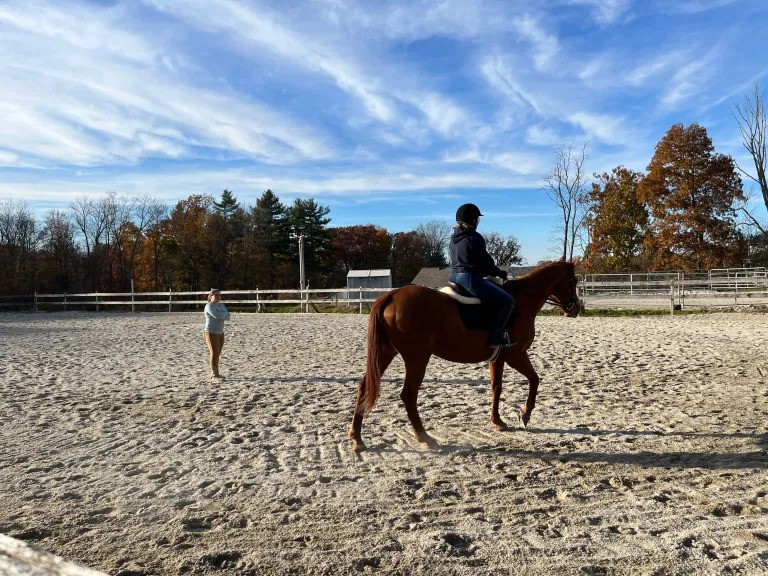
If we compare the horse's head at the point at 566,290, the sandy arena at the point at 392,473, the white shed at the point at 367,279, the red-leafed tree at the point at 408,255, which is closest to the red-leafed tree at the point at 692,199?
the white shed at the point at 367,279

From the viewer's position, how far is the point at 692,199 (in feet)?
109

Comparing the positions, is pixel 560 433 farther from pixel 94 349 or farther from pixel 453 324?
pixel 94 349

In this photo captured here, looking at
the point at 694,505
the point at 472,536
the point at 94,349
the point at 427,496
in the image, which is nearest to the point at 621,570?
the point at 472,536

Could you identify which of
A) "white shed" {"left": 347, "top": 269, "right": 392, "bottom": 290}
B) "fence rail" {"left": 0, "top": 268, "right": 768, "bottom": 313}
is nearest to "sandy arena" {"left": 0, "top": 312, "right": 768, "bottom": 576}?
"fence rail" {"left": 0, "top": 268, "right": 768, "bottom": 313}

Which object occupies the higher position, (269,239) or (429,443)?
(269,239)

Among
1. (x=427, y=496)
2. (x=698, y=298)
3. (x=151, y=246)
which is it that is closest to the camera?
(x=427, y=496)

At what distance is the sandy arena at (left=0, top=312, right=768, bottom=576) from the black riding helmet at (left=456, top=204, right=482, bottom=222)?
92.5 inches

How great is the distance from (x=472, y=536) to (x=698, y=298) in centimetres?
2157

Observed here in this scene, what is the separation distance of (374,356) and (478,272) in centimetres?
139

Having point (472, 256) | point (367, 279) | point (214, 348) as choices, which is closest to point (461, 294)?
point (472, 256)

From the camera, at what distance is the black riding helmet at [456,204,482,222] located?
5.53m

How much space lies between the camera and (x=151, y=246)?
48688 mm

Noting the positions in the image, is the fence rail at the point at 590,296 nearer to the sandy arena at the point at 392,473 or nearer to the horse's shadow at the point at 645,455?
the sandy arena at the point at 392,473

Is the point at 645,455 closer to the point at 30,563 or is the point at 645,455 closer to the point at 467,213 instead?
the point at 467,213
